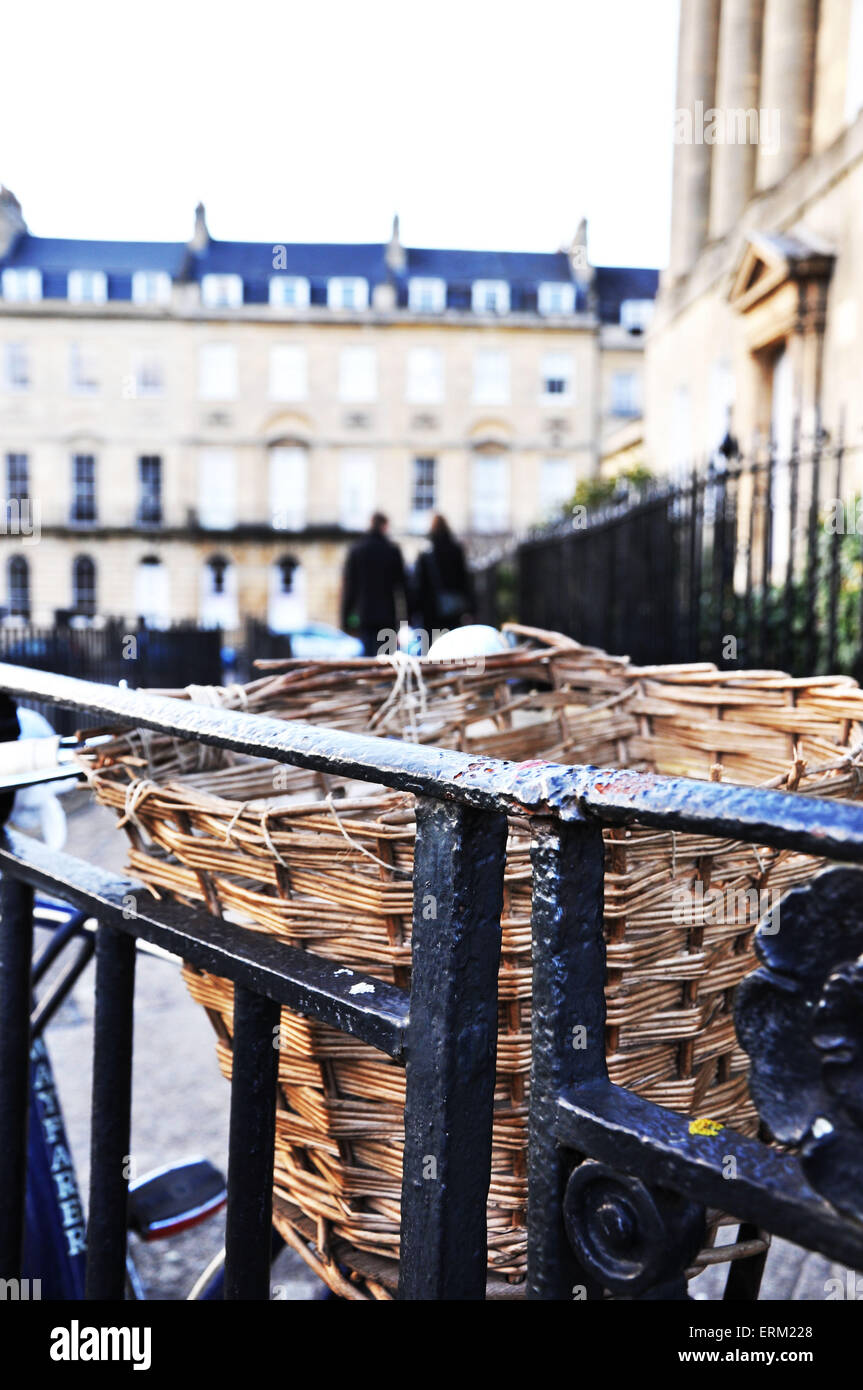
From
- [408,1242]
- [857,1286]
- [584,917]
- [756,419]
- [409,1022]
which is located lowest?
[857,1286]

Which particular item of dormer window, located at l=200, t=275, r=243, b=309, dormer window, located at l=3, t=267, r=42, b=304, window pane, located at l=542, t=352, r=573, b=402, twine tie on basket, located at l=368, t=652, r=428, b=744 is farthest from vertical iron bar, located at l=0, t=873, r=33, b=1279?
dormer window, located at l=3, t=267, r=42, b=304

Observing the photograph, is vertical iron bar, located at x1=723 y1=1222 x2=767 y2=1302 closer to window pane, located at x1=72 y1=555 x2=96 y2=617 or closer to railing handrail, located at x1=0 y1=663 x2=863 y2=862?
railing handrail, located at x1=0 y1=663 x2=863 y2=862

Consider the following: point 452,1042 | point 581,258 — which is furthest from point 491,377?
point 452,1042

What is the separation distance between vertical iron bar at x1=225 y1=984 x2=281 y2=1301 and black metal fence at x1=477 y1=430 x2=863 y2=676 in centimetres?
360

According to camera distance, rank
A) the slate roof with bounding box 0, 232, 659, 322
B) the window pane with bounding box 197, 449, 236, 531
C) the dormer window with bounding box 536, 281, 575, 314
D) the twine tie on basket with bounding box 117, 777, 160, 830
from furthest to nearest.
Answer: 1. the dormer window with bounding box 536, 281, 575, 314
2. the slate roof with bounding box 0, 232, 659, 322
3. the window pane with bounding box 197, 449, 236, 531
4. the twine tie on basket with bounding box 117, 777, 160, 830

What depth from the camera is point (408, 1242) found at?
2.75 feet

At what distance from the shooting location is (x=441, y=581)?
9.64 m

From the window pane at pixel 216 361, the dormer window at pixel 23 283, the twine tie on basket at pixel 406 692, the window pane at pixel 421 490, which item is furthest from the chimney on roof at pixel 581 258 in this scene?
the twine tie on basket at pixel 406 692

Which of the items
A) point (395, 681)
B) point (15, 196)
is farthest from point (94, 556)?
point (395, 681)

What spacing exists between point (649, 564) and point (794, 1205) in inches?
276

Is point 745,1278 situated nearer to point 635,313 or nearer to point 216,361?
point 216,361

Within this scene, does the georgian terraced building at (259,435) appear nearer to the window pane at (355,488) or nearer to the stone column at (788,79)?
the window pane at (355,488)

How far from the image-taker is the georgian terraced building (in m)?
40.0

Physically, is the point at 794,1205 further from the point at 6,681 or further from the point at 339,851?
the point at 6,681
